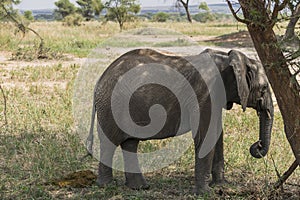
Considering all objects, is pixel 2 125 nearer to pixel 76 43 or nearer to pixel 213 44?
pixel 76 43

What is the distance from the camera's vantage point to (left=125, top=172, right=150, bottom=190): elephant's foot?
469 centimetres

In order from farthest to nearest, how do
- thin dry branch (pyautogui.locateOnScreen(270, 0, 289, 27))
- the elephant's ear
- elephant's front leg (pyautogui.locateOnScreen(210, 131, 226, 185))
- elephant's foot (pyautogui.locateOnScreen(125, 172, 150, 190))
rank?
elephant's front leg (pyautogui.locateOnScreen(210, 131, 226, 185)) → elephant's foot (pyautogui.locateOnScreen(125, 172, 150, 190)) → the elephant's ear → thin dry branch (pyautogui.locateOnScreen(270, 0, 289, 27))

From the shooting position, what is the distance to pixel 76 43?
1788 cm

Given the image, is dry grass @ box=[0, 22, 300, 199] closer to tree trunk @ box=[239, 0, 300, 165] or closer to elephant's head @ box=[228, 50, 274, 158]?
elephant's head @ box=[228, 50, 274, 158]

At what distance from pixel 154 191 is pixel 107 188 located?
1.39 ft

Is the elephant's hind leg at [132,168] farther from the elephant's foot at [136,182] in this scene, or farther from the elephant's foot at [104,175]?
the elephant's foot at [104,175]

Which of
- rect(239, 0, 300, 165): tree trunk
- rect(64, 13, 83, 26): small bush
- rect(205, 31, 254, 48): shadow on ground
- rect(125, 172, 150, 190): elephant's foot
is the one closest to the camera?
rect(239, 0, 300, 165): tree trunk

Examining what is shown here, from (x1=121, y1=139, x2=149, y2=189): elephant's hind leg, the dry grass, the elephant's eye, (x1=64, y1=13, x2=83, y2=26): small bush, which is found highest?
the elephant's eye

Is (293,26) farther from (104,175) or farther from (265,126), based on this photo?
(104,175)

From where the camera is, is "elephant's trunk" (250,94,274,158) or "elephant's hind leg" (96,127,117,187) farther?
"elephant's hind leg" (96,127,117,187)

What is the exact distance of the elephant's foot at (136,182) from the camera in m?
4.69

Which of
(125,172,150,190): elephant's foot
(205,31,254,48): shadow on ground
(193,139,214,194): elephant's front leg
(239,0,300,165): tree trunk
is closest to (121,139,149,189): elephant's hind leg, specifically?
(125,172,150,190): elephant's foot

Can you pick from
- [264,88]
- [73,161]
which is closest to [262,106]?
[264,88]

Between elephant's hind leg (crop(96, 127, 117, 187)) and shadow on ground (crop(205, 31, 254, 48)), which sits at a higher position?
elephant's hind leg (crop(96, 127, 117, 187))
